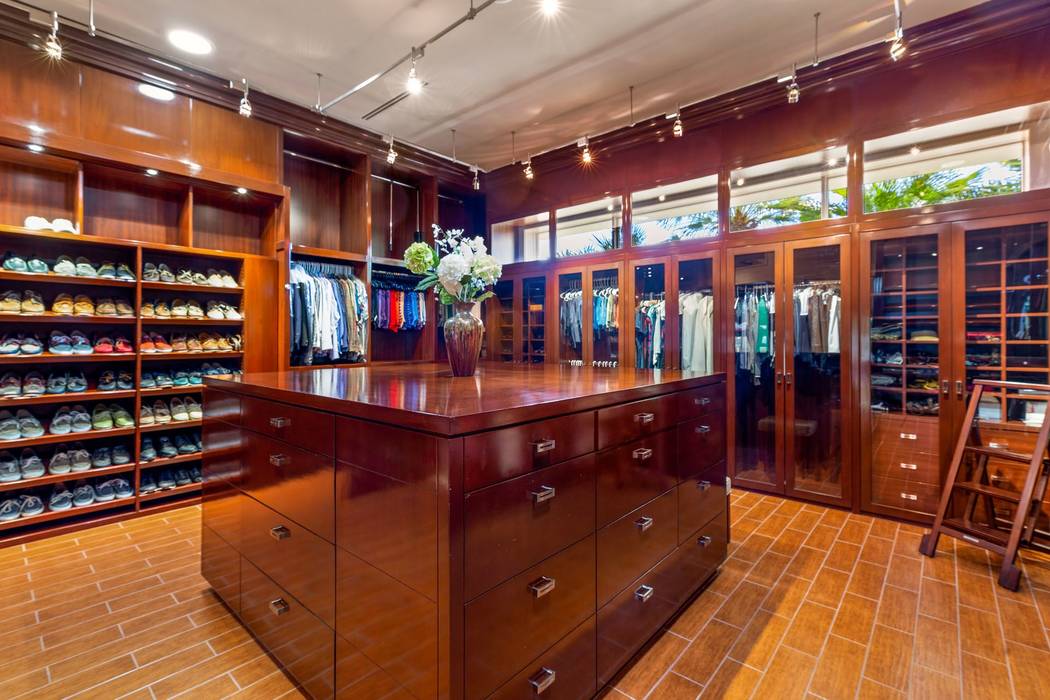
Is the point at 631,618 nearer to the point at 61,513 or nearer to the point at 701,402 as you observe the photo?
the point at 701,402

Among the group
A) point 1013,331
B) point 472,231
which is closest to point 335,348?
point 472,231

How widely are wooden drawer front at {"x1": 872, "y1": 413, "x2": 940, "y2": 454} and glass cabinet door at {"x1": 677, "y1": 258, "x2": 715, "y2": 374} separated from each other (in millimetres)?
1234

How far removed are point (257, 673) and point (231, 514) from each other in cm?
59

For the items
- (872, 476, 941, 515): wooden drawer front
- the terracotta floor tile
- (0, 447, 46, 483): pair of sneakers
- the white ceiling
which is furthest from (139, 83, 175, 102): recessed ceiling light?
(872, 476, 941, 515): wooden drawer front

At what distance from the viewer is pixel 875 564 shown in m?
2.54

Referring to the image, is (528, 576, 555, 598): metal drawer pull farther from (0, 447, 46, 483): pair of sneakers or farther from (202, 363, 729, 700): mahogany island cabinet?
(0, 447, 46, 483): pair of sneakers

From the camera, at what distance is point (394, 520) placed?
1.21 metres

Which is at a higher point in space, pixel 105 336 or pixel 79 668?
pixel 105 336

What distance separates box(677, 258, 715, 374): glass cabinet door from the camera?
13.4ft

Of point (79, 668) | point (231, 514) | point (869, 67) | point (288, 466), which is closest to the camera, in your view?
point (288, 466)

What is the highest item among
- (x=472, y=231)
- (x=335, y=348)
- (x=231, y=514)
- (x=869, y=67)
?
(x=869, y=67)

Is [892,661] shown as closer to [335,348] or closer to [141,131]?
[335,348]

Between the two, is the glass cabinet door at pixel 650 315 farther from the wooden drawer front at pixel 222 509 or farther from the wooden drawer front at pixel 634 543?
the wooden drawer front at pixel 222 509

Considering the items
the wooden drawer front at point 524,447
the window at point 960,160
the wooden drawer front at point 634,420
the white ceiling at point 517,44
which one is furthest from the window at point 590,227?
the wooden drawer front at point 524,447
